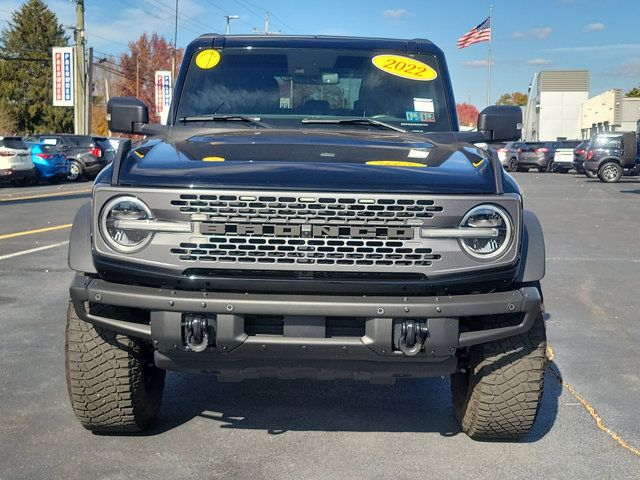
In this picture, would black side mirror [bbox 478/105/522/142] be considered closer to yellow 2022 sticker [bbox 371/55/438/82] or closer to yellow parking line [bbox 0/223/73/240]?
yellow 2022 sticker [bbox 371/55/438/82]

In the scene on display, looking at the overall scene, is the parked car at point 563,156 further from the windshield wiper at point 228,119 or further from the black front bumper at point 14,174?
the windshield wiper at point 228,119

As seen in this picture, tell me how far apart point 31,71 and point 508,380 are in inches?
2876

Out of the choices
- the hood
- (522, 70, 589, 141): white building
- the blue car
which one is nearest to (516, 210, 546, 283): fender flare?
the hood

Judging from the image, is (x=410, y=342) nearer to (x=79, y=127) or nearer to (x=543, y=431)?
(x=543, y=431)

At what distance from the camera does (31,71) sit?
70.2m

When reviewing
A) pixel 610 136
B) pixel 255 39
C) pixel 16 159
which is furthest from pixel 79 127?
pixel 255 39

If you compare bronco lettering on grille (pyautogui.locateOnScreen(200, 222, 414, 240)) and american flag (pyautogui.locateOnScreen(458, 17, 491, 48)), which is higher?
american flag (pyautogui.locateOnScreen(458, 17, 491, 48))

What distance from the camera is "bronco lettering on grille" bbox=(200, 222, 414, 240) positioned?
3199 mm

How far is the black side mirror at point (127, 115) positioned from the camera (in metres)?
4.89

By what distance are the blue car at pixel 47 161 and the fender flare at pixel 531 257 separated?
22905 mm

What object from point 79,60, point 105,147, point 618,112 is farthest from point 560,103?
point 105,147

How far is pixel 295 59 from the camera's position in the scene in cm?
509

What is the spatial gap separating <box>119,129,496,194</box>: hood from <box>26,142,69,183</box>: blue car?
22.0m

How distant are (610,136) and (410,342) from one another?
28.1 m
